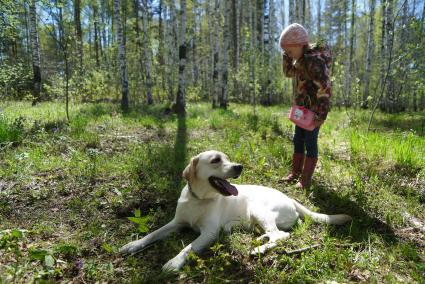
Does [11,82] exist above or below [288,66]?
above

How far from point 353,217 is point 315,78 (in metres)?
1.73

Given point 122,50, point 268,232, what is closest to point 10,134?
point 268,232

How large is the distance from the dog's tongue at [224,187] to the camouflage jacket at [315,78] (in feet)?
5.53

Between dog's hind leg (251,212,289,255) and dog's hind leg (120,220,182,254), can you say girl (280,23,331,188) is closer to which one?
dog's hind leg (251,212,289,255)

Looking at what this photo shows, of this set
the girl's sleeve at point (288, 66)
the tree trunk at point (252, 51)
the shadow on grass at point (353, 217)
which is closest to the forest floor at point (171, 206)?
the shadow on grass at point (353, 217)

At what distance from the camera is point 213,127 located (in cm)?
844

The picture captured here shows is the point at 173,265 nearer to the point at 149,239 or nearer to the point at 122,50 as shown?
the point at 149,239

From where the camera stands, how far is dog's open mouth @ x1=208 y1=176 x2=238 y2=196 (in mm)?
3357

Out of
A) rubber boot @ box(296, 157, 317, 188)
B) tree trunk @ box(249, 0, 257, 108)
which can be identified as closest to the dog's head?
rubber boot @ box(296, 157, 317, 188)

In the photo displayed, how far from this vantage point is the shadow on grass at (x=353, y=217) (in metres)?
3.45

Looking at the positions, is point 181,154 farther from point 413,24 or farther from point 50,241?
point 413,24

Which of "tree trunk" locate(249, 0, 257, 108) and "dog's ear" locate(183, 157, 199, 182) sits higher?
"tree trunk" locate(249, 0, 257, 108)

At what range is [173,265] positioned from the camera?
2.91m

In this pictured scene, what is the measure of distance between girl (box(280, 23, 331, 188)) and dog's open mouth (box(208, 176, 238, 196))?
1.62m
